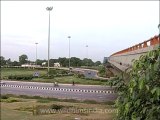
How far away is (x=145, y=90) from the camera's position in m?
4.27

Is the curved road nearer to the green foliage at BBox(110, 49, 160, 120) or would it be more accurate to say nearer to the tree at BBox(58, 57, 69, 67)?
the green foliage at BBox(110, 49, 160, 120)

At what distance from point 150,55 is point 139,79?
1.06ft

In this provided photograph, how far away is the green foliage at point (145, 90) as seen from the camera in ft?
13.3

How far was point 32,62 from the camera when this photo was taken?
191250 millimetres

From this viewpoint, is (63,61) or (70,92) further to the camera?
(63,61)

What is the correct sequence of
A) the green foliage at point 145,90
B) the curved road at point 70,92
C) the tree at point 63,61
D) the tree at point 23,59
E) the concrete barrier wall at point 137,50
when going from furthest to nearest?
1. the tree at point 23,59
2. the tree at point 63,61
3. the curved road at point 70,92
4. the concrete barrier wall at point 137,50
5. the green foliage at point 145,90

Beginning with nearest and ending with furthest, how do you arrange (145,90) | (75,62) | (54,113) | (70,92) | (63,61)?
(145,90) → (54,113) → (70,92) → (63,61) → (75,62)

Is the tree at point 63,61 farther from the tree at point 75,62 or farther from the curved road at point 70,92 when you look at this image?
the curved road at point 70,92

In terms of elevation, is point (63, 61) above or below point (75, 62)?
above

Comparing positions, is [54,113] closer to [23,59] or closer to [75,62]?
[75,62]

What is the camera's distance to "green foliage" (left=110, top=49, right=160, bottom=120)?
159 inches

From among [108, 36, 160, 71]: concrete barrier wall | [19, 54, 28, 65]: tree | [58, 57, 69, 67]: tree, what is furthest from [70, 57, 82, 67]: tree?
[108, 36, 160, 71]: concrete barrier wall

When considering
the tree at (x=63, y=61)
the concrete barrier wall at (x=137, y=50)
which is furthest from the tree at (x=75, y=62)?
the concrete barrier wall at (x=137, y=50)

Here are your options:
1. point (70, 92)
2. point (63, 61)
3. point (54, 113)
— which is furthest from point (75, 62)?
point (54, 113)
